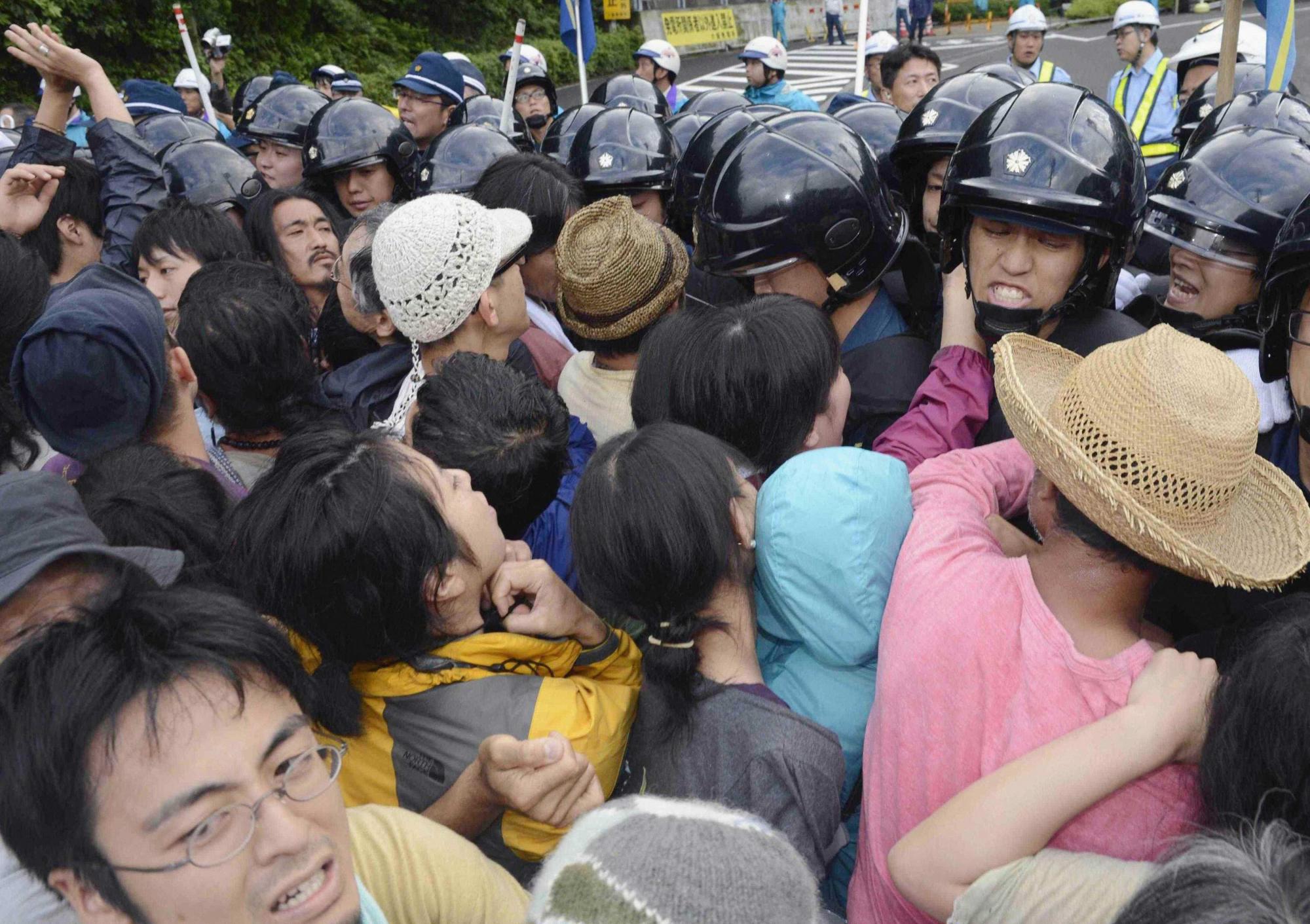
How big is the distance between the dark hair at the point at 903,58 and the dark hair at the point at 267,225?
17.2 ft

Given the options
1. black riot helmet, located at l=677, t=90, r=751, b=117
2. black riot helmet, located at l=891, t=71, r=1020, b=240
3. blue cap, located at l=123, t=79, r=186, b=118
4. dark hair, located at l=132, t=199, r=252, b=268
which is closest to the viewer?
black riot helmet, located at l=891, t=71, r=1020, b=240

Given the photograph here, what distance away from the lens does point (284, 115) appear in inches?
249

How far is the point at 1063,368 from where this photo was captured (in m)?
2.04

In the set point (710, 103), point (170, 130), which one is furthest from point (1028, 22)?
point (170, 130)

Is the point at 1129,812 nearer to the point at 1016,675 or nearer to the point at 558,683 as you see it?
the point at 1016,675

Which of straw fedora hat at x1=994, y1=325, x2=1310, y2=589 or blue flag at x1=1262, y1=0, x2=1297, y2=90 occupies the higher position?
blue flag at x1=1262, y1=0, x2=1297, y2=90

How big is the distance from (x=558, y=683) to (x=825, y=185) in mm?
1789

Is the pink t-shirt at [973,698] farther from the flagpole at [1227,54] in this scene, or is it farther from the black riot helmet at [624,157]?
the black riot helmet at [624,157]

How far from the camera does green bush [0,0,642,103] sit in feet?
56.1

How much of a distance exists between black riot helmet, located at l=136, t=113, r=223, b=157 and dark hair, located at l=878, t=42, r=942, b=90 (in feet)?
16.9

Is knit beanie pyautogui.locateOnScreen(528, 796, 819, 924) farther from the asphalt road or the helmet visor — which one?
the asphalt road

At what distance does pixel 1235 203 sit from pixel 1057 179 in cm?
45

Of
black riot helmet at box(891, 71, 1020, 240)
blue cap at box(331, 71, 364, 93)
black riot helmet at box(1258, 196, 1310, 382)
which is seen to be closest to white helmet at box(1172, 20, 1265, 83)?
black riot helmet at box(891, 71, 1020, 240)

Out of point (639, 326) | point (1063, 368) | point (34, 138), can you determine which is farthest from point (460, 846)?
point (34, 138)
